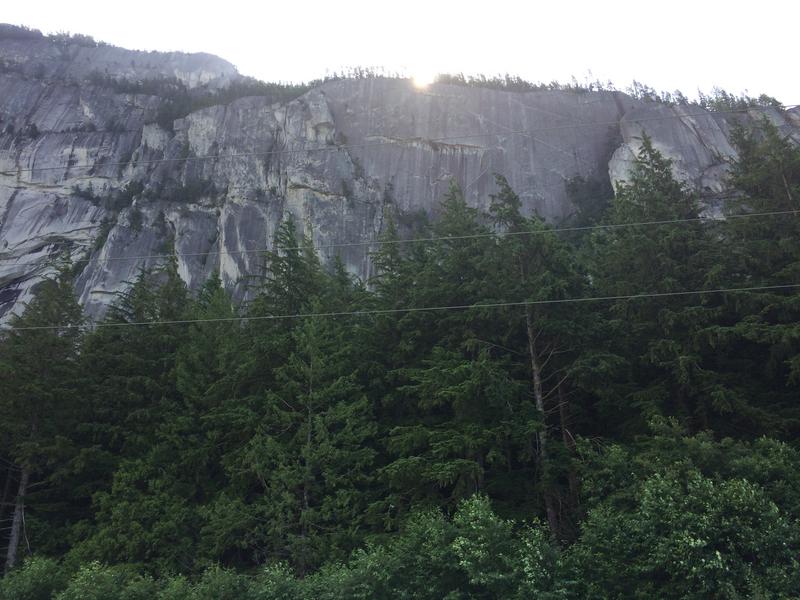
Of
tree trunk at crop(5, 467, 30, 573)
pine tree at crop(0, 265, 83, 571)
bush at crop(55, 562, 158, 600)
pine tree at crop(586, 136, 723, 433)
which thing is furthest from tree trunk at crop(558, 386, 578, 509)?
tree trunk at crop(5, 467, 30, 573)

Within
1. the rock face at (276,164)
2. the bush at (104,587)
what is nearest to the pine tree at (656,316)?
the bush at (104,587)

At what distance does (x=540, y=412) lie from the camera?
13.7m

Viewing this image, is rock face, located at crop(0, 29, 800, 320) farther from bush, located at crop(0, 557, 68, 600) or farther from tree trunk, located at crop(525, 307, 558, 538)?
bush, located at crop(0, 557, 68, 600)

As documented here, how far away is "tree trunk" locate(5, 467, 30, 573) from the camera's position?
51.9 ft

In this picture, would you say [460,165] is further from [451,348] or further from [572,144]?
[451,348]

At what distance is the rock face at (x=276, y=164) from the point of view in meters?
53.8

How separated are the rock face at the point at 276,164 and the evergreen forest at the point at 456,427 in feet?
95.5

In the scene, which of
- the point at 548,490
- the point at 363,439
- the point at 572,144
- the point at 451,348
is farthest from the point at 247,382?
the point at 572,144

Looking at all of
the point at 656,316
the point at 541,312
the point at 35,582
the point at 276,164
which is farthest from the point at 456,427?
the point at 276,164

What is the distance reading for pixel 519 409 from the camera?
14000mm

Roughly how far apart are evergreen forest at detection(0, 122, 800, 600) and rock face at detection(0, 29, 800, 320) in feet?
95.5

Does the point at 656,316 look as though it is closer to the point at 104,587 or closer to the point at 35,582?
the point at 104,587

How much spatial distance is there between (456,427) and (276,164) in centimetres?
4879

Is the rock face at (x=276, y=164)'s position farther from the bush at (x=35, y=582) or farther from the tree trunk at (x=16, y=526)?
the bush at (x=35, y=582)
